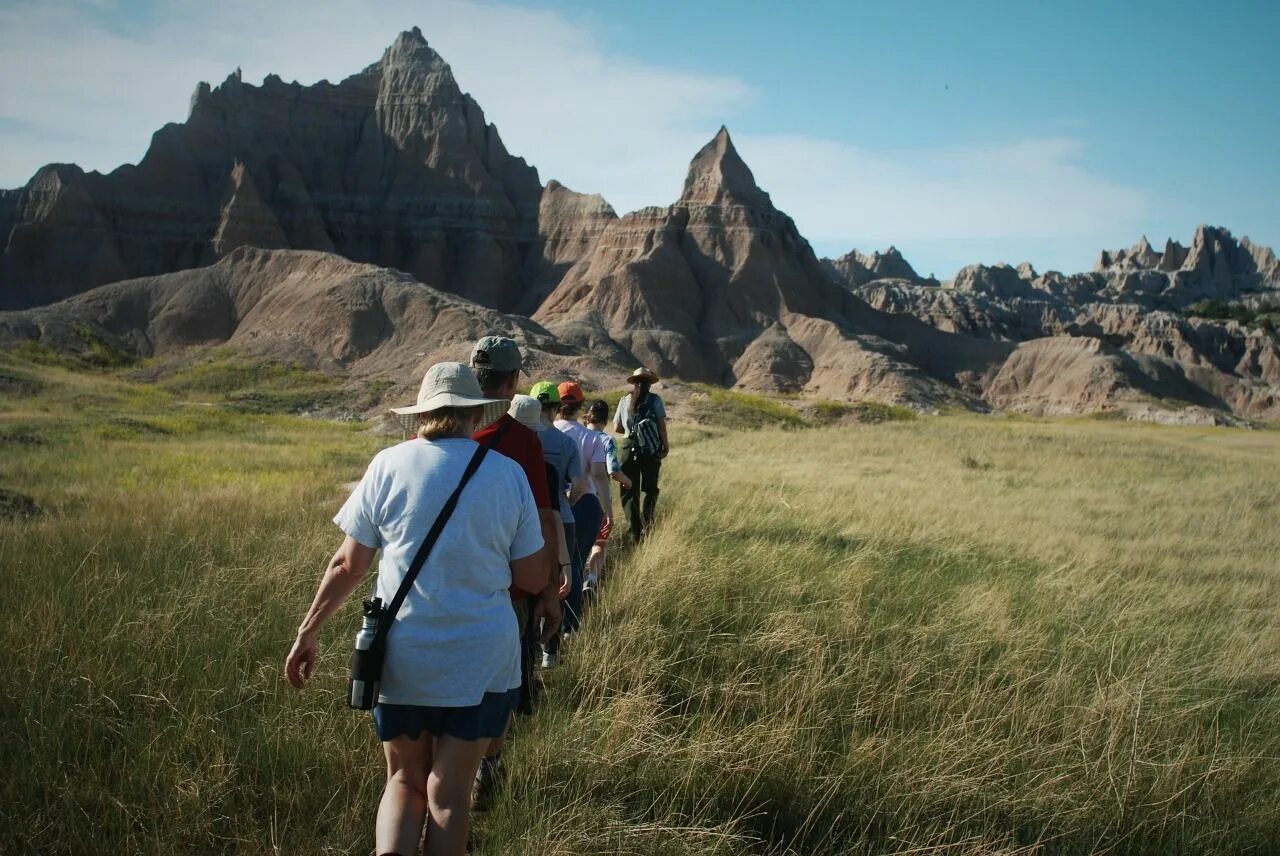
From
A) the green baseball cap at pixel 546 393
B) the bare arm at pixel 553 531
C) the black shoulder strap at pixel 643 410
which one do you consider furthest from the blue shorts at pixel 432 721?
the black shoulder strap at pixel 643 410

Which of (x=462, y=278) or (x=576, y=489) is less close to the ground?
(x=462, y=278)

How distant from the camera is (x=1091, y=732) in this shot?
182 inches

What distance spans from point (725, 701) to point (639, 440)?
3.66 meters

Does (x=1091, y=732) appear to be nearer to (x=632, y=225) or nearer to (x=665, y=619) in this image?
(x=665, y=619)

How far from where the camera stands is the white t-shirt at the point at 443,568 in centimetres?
299

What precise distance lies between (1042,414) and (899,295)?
128 feet

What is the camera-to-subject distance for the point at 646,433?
808 centimetres

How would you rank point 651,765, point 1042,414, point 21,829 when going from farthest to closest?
point 1042,414 < point 651,765 < point 21,829

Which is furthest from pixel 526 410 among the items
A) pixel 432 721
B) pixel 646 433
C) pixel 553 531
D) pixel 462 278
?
pixel 462 278

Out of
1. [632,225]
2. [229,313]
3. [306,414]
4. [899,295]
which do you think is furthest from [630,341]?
[899,295]

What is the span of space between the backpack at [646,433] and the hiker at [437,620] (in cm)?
492

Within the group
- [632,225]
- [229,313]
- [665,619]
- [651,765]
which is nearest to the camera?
[651,765]

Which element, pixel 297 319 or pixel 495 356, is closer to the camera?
pixel 495 356

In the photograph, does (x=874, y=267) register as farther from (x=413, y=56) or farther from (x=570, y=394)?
(x=570, y=394)
